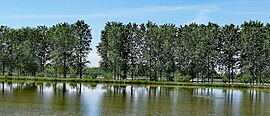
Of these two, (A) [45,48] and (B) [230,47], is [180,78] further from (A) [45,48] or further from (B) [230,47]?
(A) [45,48]

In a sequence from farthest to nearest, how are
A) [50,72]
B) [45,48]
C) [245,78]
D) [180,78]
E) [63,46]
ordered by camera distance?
[45,48]
[63,46]
[50,72]
[245,78]
[180,78]

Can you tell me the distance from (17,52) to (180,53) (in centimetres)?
3500

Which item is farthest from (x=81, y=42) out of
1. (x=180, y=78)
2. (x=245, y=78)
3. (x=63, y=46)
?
(x=245, y=78)

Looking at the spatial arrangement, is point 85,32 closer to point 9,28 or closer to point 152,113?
point 9,28

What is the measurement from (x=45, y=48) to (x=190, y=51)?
3402 centimetres

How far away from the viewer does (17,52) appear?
90000 mm

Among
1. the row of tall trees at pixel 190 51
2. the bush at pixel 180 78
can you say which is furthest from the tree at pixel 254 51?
the bush at pixel 180 78

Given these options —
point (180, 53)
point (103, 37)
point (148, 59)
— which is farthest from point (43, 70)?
point (180, 53)

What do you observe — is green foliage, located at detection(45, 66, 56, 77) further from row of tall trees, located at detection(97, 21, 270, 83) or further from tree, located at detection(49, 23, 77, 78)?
row of tall trees, located at detection(97, 21, 270, 83)

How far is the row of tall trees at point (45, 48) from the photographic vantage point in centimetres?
9000

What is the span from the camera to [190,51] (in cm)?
9100

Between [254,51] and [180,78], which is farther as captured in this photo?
[254,51]

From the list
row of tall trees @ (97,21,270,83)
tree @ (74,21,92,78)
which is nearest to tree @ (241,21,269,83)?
row of tall trees @ (97,21,270,83)

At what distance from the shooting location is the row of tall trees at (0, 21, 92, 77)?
90.0 meters
